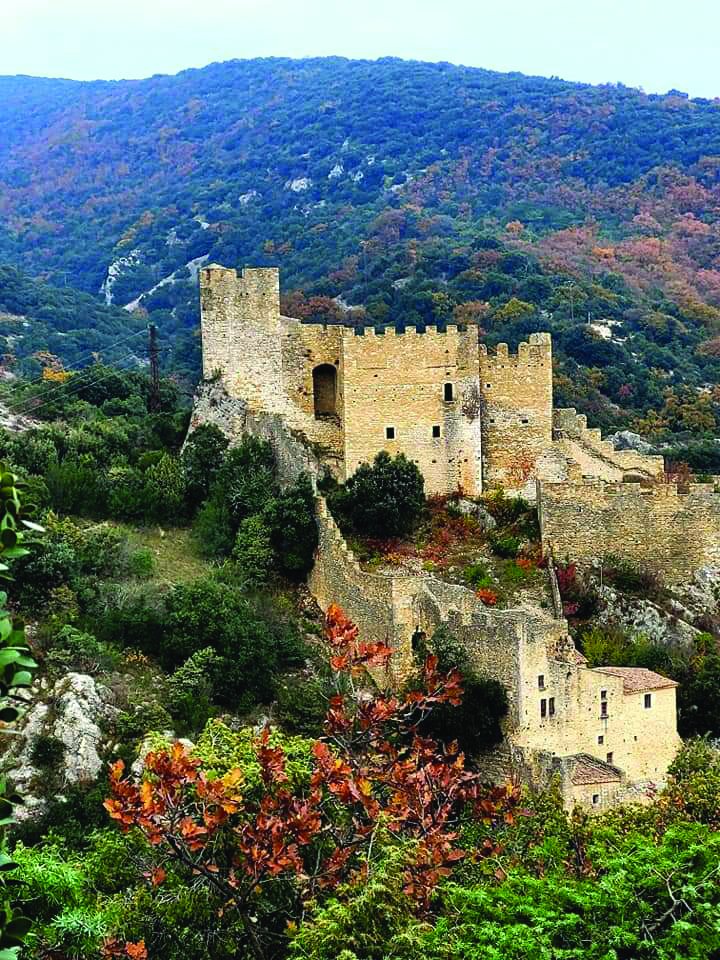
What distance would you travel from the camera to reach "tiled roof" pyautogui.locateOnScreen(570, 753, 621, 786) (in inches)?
1091

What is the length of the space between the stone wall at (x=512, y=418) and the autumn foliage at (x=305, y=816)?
62.3ft

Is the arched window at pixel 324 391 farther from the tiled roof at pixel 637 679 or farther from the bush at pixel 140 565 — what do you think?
the tiled roof at pixel 637 679

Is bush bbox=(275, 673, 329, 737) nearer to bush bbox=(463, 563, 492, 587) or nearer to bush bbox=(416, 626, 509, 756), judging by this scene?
bush bbox=(416, 626, 509, 756)

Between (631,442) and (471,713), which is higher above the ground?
(631,442)

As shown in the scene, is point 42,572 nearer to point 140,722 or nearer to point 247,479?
point 140,722

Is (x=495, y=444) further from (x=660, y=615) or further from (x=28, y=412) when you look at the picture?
(x=28, y=412)

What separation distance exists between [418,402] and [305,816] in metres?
21.9

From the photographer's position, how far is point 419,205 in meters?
97.0

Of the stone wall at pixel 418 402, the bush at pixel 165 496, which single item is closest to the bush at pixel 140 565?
the bush at pixel 165 496

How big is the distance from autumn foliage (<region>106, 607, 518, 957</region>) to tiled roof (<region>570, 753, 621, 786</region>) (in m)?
9.13

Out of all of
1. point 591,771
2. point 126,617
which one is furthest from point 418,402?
point 591,771

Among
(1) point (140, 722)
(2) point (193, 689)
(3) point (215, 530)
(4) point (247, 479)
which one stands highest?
(4) point (247, 479)

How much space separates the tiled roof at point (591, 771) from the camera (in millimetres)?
27719

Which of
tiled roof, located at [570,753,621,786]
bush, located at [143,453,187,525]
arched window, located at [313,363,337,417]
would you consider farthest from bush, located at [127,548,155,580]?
tiled roof, located at [570,753,621,786]
